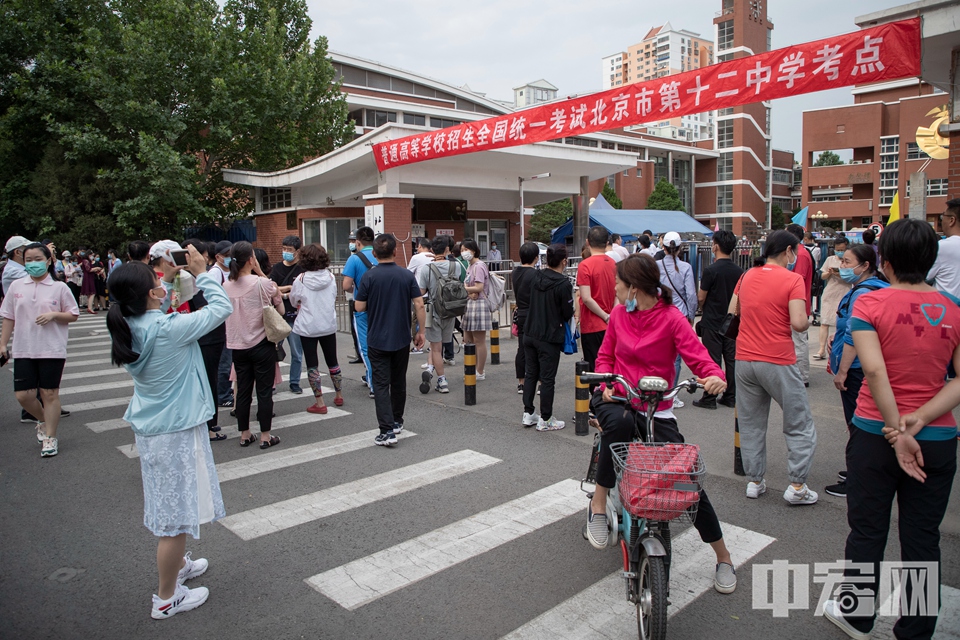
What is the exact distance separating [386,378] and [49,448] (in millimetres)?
3433

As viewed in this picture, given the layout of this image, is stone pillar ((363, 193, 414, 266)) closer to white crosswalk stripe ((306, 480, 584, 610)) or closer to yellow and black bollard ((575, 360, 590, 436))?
yellow and black bollard ((575, 360, 590, 436))

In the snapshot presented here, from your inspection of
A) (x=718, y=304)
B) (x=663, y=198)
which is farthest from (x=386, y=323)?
(x=663, y=198)

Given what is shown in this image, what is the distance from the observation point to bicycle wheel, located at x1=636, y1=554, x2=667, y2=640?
289 centimetres

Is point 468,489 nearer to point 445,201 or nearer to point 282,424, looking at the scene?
point 282,424

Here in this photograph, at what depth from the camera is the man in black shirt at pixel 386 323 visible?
630 cm

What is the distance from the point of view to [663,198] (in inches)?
2175

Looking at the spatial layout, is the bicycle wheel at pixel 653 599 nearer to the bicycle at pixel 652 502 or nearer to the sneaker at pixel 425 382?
the bicycle at pixel 652 502

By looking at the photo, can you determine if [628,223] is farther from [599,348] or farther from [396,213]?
[599,348]

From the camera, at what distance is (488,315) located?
911 cm

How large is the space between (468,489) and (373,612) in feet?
6.16

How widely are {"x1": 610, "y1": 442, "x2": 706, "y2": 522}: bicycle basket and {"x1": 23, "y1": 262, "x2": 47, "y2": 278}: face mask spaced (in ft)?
19.6

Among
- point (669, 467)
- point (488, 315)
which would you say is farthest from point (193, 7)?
point (669, 467)

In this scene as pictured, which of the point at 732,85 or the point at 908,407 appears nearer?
the point at 908,407

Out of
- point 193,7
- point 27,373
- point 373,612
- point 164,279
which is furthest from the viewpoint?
point 193,7
